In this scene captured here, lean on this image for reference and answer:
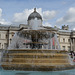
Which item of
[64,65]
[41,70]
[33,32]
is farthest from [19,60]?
[33,32]

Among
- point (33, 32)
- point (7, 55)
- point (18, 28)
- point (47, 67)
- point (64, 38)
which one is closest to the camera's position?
point (47, 67)

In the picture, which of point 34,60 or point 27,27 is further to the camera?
point 27,27

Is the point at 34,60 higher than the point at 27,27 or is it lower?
lower

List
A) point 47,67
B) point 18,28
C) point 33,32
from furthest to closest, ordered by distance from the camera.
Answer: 1. point 18,28
2. point 33,32
3. point 47,67

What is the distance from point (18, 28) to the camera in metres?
61.1

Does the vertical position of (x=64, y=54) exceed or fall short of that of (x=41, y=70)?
it exceeds it

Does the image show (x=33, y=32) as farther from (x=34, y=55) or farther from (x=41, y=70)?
(x=41, y=70)

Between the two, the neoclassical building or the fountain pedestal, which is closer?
the fountain pedestal

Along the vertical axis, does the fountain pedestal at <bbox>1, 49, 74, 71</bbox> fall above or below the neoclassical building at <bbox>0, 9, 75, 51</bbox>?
below

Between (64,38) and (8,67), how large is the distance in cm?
5986

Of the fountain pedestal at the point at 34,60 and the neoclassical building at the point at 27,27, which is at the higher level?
the neoclassical building at the point at 27,27

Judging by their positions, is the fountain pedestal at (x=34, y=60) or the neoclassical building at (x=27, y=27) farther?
the neoclassical building at (x=27, y=27)

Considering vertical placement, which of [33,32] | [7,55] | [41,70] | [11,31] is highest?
[11,31]

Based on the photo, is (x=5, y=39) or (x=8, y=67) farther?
(x=5, y=39)
